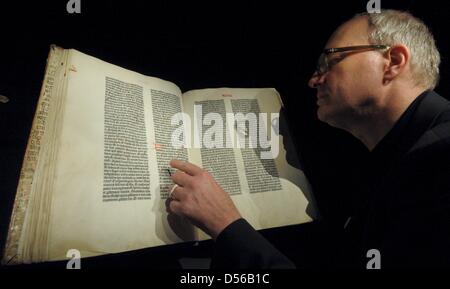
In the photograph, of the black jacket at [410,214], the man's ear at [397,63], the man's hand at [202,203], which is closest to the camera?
the black jacket at [410,214]

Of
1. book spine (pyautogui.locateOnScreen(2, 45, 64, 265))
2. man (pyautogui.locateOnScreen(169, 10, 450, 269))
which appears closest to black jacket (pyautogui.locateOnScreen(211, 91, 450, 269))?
man (pyautogui.locateOnScreen(169, 10, 450, 269))

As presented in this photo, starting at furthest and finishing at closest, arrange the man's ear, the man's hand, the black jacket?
1. the man's ear
2. the man's hand
3. the black jacket

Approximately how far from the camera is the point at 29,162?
49 centimetres

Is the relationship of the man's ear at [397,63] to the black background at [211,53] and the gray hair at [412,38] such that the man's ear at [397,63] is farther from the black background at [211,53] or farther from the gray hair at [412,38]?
the black background at [211,53]

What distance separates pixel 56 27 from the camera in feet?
2.55

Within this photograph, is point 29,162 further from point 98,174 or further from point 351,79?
point 351,79

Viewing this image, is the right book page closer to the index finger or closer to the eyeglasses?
the index finger

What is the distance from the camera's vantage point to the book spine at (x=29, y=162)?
435 mm

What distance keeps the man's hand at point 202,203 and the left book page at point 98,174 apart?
0.04 metres

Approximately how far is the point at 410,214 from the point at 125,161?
60 cm

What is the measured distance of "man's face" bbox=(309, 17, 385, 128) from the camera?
68 centimetres

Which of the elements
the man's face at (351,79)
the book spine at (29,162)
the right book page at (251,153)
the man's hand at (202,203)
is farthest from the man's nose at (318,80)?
the book spine at (29,162)

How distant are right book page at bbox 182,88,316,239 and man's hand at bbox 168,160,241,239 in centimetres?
7
